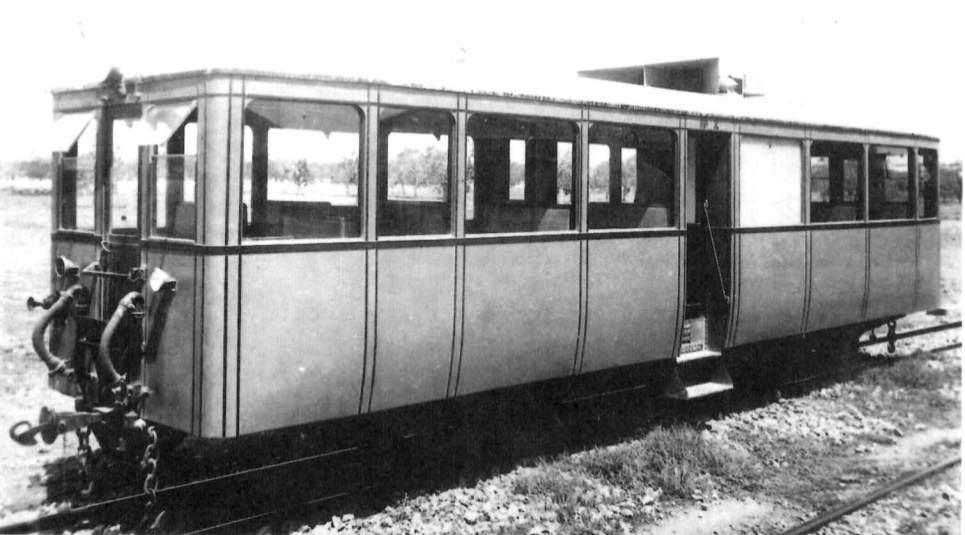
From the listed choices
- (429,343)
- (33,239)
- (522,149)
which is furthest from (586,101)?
(33,239)

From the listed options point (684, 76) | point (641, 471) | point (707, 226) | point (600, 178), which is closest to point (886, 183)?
point (684, 76)

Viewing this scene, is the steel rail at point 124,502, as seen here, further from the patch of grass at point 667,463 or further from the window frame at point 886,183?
the window frame at point 886,183

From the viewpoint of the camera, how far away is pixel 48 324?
564cm

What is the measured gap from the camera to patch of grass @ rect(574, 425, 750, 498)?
639cm

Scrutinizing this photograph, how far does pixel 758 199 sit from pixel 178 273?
18.3ft

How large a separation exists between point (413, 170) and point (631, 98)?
214 centimetres

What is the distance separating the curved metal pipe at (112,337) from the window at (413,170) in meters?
1.52

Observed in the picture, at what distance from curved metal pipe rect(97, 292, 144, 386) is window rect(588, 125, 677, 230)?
3.65 meters

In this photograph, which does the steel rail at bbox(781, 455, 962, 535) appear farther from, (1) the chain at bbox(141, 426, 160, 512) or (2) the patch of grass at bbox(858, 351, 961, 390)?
(1) the chain at bbox(141, 426, 160, 512)

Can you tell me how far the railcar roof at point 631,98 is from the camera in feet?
17.8

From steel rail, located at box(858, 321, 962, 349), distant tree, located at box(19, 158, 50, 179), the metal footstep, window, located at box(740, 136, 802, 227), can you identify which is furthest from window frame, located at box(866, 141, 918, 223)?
distant tree, located at box(19, 158, 50, 179)

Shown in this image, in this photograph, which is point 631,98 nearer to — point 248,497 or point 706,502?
point 706,502

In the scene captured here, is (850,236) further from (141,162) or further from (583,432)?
(141,162)

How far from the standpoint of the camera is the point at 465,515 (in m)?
5.67
